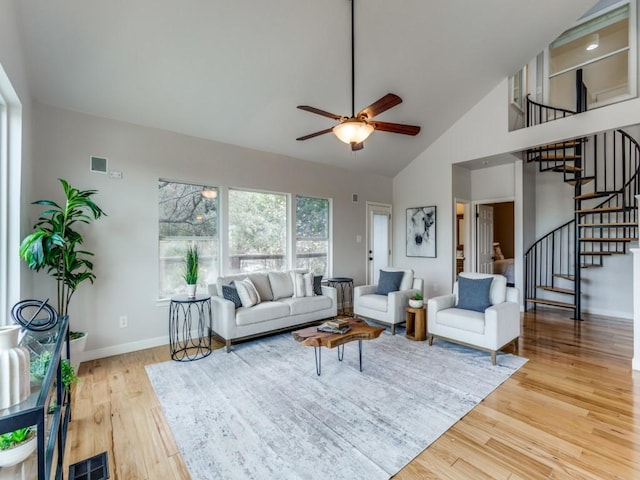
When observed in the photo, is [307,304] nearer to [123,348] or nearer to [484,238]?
[123,348]

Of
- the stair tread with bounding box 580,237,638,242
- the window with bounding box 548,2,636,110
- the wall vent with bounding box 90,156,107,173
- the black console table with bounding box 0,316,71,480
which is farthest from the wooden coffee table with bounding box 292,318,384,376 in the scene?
the window with bounding box 548,2,636,110

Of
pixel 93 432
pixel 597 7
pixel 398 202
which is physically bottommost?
pixel 93 432

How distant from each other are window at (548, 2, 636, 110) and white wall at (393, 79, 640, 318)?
3.34 ft

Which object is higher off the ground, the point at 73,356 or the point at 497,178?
the point at 497,178

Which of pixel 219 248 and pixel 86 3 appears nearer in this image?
pixel 86 3

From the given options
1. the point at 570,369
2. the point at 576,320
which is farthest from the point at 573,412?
the point at 576,320

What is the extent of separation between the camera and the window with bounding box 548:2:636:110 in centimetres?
486

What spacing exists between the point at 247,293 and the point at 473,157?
4296 mm

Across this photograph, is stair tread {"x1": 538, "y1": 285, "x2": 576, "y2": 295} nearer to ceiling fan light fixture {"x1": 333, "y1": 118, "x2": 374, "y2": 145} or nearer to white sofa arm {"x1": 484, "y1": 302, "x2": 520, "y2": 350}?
white sofa arm {"x1": 484, "y1": 302, "x2": 520, "y2": 350}

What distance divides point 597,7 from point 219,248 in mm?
6861

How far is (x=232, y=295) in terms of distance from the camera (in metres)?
3.88

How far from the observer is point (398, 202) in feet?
21.8

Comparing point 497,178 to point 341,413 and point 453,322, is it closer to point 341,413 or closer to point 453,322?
point 453,322

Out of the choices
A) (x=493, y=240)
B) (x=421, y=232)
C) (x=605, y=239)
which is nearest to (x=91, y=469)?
(x=421, y=232)
